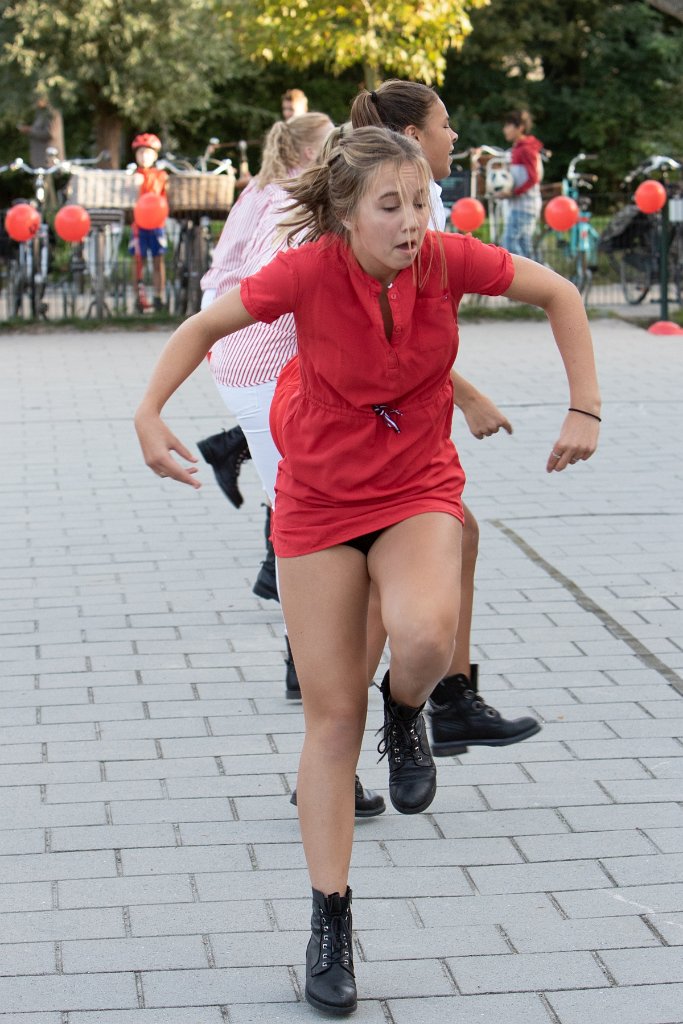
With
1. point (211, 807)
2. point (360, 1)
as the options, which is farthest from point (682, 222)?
point (211, 807)

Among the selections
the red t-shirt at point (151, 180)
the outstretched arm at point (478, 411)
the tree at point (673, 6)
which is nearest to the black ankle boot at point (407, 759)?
the outstretched arm at point (478, 411)

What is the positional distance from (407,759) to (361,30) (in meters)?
22.5

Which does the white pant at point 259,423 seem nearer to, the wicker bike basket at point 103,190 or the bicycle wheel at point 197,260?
the bicycle wheel at point 197,260

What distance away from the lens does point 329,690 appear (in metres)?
3.35

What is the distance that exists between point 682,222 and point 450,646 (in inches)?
580

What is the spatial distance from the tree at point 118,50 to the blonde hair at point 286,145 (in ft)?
78.8

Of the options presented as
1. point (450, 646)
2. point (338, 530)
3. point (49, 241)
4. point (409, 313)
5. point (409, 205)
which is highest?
point (409, 205)

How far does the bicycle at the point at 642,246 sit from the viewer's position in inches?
679

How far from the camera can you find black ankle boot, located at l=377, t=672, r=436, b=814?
11.8 feet

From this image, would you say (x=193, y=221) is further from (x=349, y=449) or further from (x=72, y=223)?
(x=349, y=449)

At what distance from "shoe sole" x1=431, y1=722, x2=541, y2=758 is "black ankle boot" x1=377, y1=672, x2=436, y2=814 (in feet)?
2.53

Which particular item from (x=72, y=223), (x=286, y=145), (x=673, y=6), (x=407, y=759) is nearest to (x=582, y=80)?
(x=72, y=223)

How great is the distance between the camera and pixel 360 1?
970 inches

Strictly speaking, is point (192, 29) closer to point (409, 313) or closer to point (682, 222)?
point (682, 222)
